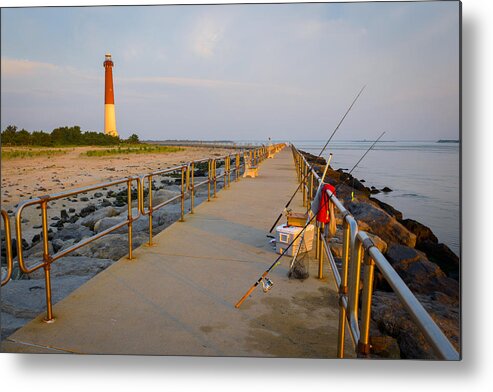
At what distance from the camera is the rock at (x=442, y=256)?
7.45 metres

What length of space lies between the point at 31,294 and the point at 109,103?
1652 inches

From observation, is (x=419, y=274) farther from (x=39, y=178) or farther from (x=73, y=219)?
(x=39, y=178)

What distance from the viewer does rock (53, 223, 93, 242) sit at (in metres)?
8.30

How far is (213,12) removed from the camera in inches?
164

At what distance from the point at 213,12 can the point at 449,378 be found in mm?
3671

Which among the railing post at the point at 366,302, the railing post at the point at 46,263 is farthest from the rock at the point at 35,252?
the railing post at the point at 366,302

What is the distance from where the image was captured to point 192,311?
357cm

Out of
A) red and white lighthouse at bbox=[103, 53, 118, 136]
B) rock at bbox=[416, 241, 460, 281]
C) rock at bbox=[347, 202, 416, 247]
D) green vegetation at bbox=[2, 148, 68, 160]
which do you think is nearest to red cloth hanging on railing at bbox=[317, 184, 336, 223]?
rock at bbox=[416, 241, 460, 281]

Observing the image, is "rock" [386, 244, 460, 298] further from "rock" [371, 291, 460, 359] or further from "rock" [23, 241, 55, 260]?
"rock" [23, 241, 55, 260]

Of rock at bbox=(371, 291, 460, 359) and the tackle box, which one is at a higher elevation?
the tackle box

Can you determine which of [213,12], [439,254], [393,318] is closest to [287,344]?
[393,318]

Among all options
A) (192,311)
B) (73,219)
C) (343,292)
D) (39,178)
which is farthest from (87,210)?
(343,292)

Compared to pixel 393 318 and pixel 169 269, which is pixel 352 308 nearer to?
pixel 393 318

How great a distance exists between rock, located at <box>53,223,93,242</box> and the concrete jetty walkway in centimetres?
337
